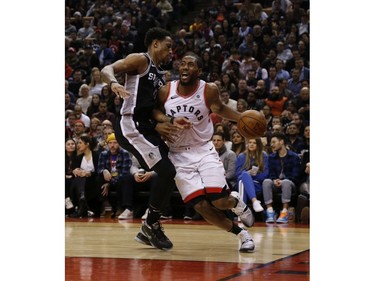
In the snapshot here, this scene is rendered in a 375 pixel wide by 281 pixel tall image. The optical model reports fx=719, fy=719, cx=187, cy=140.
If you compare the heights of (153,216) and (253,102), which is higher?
(253,102)

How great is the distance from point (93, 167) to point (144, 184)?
0.74 m

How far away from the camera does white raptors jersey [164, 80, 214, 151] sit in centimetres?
525

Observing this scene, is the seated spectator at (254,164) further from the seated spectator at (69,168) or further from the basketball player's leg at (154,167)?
the basketball player's leg at (154,167)

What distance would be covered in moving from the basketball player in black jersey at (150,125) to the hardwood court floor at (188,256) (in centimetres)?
35

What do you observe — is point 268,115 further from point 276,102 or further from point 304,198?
point 304,198

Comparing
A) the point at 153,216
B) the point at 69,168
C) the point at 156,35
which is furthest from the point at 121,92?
the point at 69,168

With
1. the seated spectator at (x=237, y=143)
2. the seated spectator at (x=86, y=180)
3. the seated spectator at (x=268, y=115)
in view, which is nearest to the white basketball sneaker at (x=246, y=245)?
the seated spectator at (x=237, y=143)

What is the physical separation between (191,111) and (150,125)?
13.2 inches

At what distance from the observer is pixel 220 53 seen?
12.6 meters

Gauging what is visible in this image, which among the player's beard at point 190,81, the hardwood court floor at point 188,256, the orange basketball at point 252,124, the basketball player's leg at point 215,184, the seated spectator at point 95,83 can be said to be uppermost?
the seated spectator at point 95,83

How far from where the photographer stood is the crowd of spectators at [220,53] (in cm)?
988

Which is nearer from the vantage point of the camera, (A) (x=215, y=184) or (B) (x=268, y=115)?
(A) (x=215, y=184)

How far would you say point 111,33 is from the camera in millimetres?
14727
